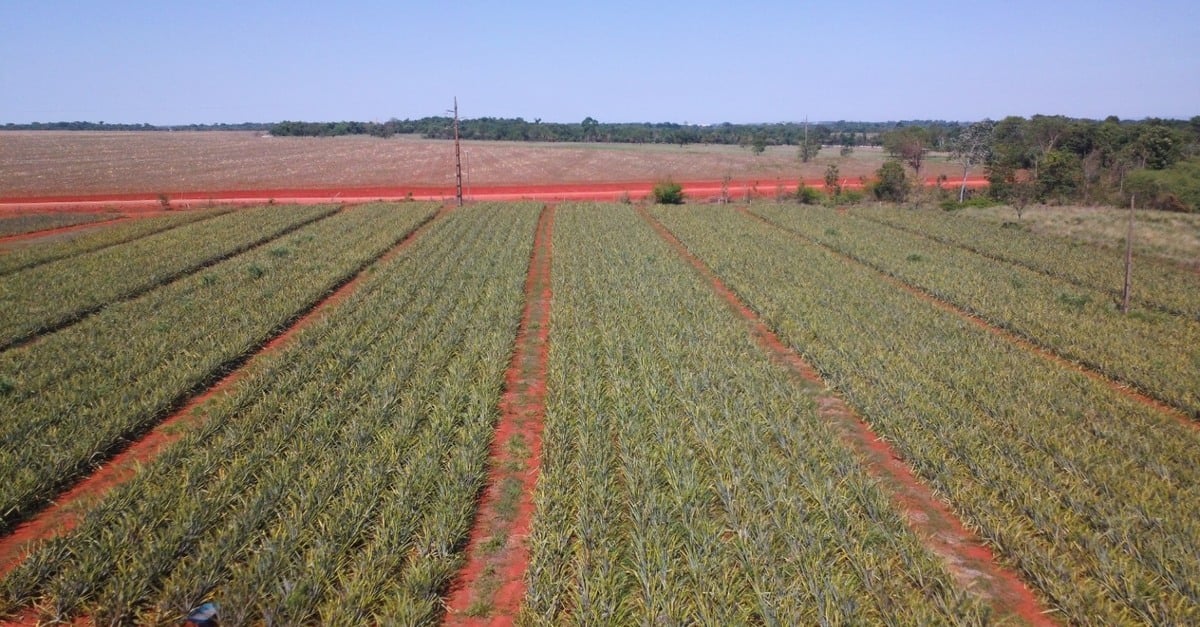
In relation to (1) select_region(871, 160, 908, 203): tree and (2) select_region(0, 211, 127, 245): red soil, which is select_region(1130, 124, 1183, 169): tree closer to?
(1) select_region(871, 160, 908, 203): tree

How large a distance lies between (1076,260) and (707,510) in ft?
70.7

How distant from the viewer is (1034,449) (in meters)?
9.09

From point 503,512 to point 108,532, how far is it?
3.82 meters

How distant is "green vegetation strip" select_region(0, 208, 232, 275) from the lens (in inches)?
872

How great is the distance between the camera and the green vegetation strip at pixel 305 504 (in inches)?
238

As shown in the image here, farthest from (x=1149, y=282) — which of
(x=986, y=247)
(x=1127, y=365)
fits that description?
(x=1127, y=365)

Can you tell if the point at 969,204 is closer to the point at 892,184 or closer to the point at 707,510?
the point at 892,184

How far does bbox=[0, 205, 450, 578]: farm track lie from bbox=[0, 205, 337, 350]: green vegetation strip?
4761mm

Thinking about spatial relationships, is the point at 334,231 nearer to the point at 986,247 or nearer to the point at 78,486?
the point at 78,486

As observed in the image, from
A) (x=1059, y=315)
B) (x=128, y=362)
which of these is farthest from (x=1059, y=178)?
(x=128, y=362)

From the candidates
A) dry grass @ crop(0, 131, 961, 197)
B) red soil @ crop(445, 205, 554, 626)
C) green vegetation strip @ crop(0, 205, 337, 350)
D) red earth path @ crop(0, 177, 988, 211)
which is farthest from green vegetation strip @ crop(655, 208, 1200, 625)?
dry grass @ crop(0, 131, 961, 197)

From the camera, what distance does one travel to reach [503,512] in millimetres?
7887

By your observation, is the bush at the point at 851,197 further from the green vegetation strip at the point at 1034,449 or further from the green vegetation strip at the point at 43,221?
the green vegetation strip at the point at 43,221

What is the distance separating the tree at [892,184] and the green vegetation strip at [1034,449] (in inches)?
1350
